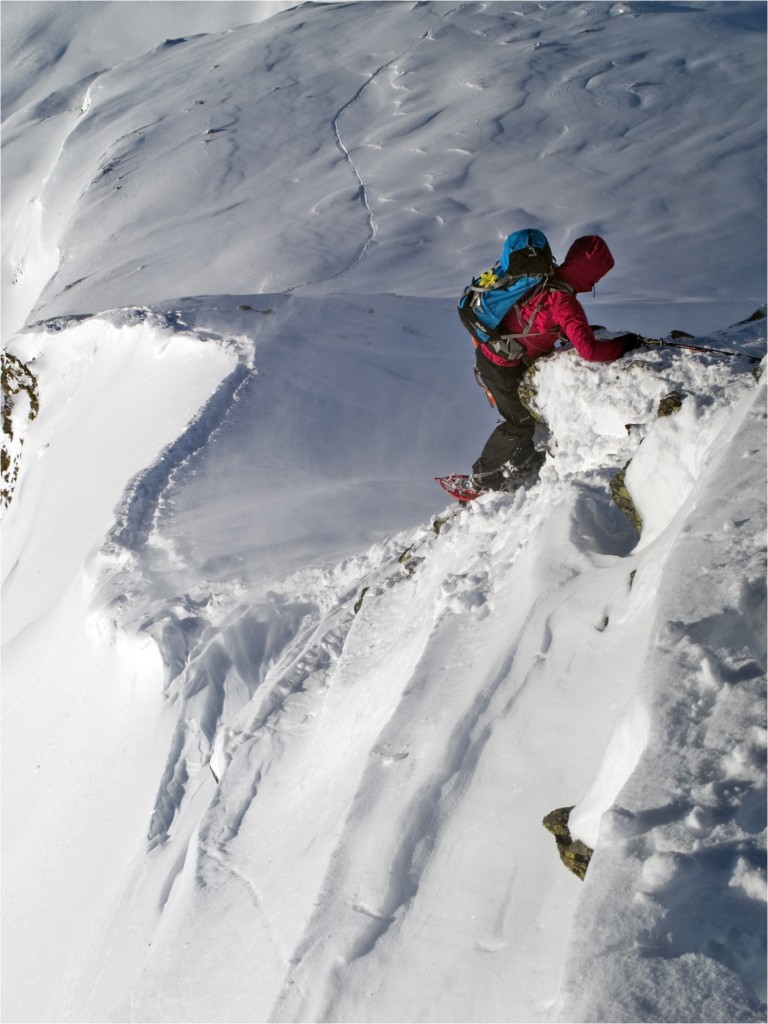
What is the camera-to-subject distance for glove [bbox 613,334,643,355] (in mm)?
3822

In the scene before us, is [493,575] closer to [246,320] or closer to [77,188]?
[246,320]

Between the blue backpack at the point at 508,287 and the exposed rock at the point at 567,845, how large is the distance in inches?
102

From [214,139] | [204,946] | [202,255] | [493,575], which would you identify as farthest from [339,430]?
[214,139]

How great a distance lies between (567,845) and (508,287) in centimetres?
273

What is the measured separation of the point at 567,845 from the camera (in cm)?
193

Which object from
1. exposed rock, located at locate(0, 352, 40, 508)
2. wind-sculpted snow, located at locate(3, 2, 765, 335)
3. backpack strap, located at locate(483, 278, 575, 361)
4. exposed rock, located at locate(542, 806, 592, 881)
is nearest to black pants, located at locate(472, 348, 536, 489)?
backpack strap, located at locate(483, 278, 575, 361)

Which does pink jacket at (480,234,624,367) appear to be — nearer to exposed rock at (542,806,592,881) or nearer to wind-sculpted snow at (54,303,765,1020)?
wind-sculpted snow at (54,303,765,1020)

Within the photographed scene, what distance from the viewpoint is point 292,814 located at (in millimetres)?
2906

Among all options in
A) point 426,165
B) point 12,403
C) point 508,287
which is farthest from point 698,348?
point 426,165

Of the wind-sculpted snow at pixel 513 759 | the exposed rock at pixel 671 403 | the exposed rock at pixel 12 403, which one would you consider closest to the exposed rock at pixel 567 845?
the wind-sculpted snow at pixel 513 759

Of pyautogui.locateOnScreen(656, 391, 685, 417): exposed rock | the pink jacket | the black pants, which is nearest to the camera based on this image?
pyautogui.locateOnScreen(656, 391, 685, 417): exposed rock

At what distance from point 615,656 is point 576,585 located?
1.30ft

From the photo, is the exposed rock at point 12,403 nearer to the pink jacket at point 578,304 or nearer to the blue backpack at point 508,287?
the blue backpack at point 508,287

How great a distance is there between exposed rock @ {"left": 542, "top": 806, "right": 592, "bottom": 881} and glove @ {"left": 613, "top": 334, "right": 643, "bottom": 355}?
2422 mm
